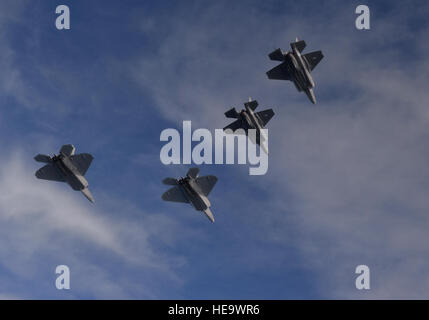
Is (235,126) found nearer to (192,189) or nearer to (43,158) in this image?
(192,189)

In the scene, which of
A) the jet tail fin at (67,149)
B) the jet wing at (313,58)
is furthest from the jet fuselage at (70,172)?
the jet wing at (313,58)

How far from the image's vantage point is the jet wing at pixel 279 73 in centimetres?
9838

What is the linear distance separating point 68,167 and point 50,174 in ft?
19.9

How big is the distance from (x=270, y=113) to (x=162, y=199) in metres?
31.9

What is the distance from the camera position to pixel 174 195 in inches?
3607

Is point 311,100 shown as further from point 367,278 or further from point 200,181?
point 367,278

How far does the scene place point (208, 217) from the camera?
311 ft

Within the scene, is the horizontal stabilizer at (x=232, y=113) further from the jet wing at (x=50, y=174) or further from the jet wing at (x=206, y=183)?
the jet wing at (x=50, y=174)

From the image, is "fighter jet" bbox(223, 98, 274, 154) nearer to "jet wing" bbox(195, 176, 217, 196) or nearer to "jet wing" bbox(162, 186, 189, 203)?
"jet wing" bbox(195, 176, 217, 196)

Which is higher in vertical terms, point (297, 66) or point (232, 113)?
point (297, 66)

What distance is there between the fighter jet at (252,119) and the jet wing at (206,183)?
52.9ft

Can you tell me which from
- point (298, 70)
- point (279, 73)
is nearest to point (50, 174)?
point (279, 73)
